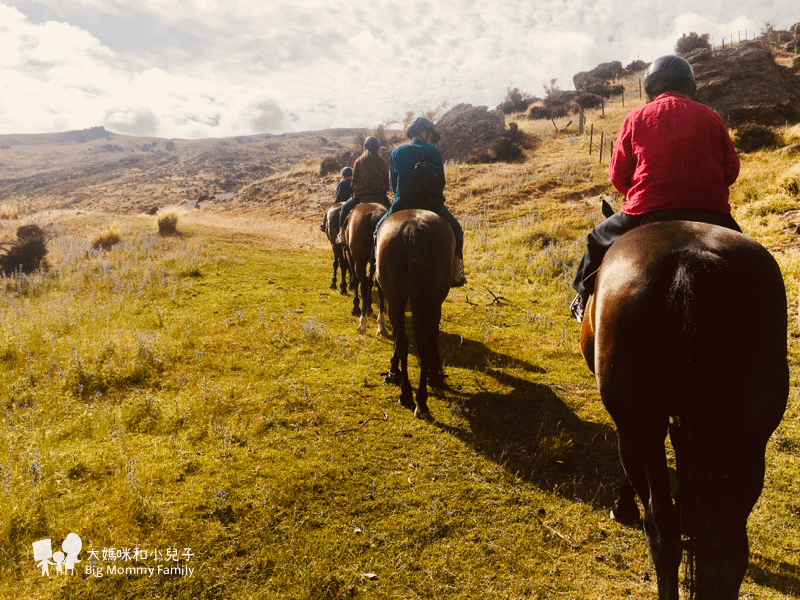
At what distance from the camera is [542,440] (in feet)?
13.5

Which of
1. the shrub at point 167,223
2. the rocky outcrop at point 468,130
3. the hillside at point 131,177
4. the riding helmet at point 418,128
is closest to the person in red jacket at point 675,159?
A: the riding helmet at point 418,128

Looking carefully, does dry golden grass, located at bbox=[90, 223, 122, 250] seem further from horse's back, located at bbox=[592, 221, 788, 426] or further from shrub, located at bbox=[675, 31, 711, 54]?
shrub, located at bbox=[675, 31, 711, 54]

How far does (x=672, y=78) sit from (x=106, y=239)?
16.1 metres

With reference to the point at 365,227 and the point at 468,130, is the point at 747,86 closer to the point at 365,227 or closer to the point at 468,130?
the point at 468,130

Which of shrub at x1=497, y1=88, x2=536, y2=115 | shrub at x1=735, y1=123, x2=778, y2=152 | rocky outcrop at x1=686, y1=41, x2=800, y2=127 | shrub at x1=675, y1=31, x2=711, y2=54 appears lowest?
shrub at x1=735, y1=123, x2=778, y2=152

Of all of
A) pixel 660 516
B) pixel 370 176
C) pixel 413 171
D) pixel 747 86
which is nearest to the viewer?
pixel 660 516

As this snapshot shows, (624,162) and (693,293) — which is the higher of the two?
(624,162)

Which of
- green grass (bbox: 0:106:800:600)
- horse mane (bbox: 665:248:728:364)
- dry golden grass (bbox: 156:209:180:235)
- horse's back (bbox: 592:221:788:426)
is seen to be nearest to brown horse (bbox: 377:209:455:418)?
green grass (bbox: 0:106:800:600)

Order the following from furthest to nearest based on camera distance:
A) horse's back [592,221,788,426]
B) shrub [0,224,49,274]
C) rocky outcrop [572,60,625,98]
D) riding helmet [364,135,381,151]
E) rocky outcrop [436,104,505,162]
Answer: rocky outcrop [572,60,625,98], rocky outcrop [436,104,505,162], shrub [0,224,49,274], riding helmet [364,135,381,151], horse's back [592,221,788,426]

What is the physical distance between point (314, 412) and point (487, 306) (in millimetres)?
5175

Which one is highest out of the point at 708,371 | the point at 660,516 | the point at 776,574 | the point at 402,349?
the point at 708,371

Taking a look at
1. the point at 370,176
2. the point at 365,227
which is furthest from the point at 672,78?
the point at 370,176

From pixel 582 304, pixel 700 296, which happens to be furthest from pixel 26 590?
pixel 582 304

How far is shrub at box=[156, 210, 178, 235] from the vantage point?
1536cm
